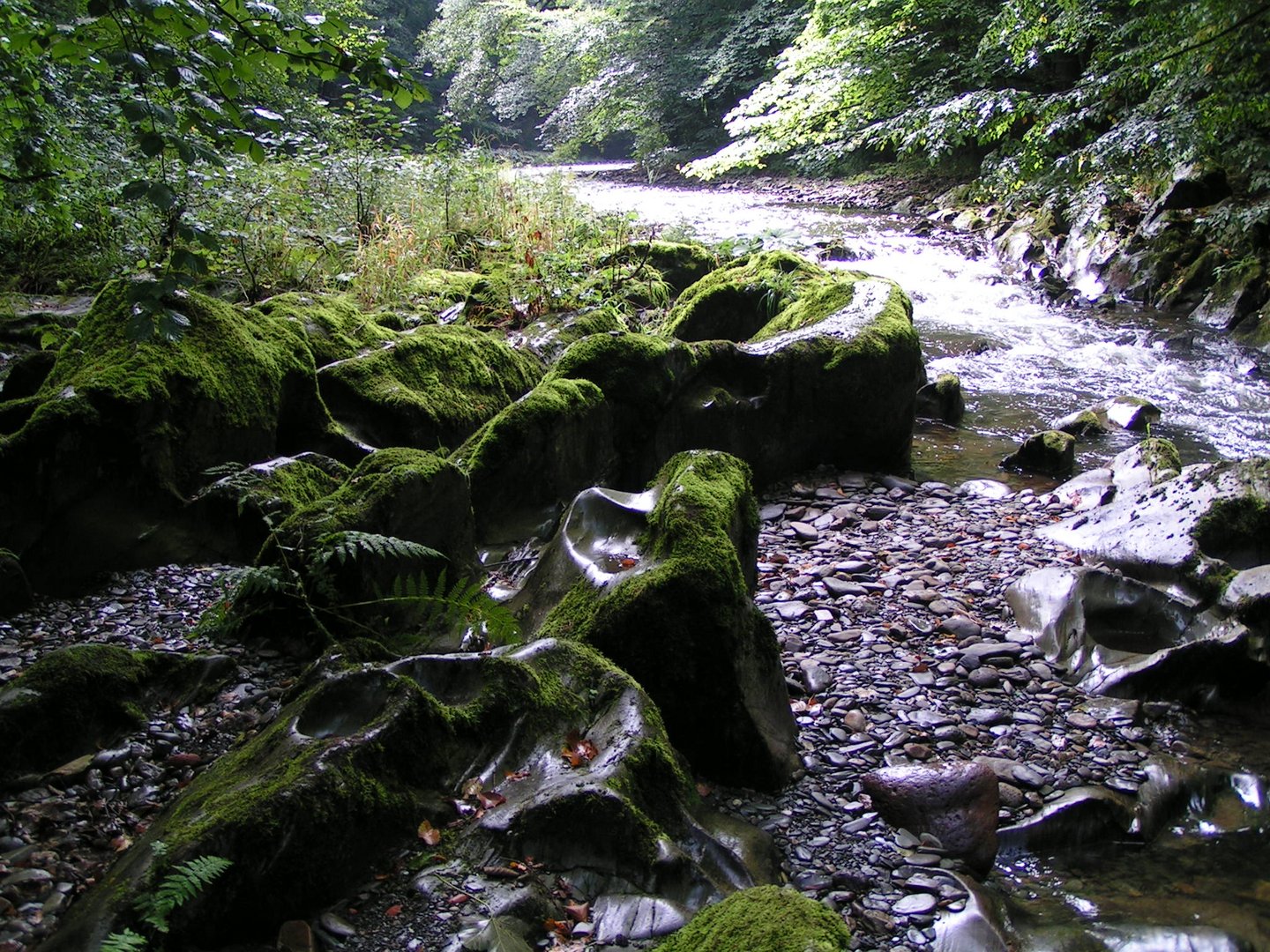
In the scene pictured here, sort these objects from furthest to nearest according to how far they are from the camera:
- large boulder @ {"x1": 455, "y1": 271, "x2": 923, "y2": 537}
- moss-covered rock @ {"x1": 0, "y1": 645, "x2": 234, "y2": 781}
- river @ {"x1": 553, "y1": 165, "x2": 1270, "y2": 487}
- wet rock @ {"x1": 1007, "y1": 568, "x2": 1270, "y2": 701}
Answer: river @ {"x1": 553, "y1": 165, "x2": 1270, "y2": 487}
large boulder @ {"x1": 455, "y1": 271, "x2": 923, "y2": 537}
wet rock @ {"x1": 1007, "y1": 568, "x2": 1270, "y2": 701}
moss-covered rock @ {"x1": 0, "y1": 645, "x2": 234, "y2": 781}

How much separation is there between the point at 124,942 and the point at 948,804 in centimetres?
240

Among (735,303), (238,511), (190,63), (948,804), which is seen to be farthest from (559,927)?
(735,303)

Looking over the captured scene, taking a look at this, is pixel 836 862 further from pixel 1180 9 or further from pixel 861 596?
pixel 1180 9

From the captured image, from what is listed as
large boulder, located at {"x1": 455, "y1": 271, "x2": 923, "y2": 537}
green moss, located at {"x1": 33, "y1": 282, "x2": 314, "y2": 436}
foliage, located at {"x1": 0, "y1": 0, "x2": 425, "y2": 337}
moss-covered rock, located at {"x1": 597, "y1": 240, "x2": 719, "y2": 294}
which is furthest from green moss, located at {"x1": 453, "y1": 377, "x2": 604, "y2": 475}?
moss-covered rock, located at {"x1": 597, "y1": 240, "x2": 719, "y2": 294}

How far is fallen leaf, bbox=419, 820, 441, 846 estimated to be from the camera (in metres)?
2.44

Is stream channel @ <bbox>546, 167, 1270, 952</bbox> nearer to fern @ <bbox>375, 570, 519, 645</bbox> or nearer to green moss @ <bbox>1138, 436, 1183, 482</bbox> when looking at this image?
green moss @ <bbox>1138, 436, 1183, 482</bbox>

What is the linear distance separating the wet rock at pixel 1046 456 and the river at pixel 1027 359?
17cm

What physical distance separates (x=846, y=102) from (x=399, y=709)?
17738 millimetres

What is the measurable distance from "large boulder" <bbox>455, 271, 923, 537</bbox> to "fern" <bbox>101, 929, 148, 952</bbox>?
9.68 ft

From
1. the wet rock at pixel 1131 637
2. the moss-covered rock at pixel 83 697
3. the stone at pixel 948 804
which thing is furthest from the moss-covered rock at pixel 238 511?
the wet rock at pixel 1131 637

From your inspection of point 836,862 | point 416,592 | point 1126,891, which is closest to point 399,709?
point 416,592

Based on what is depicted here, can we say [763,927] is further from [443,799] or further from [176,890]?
[176,890]

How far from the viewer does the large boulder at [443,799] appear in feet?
7.12

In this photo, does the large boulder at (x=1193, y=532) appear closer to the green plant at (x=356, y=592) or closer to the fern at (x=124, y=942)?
the green plant at (x=356, y=592)
